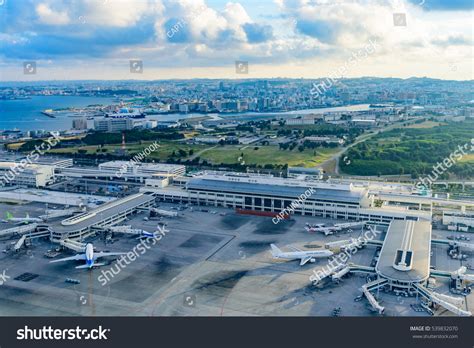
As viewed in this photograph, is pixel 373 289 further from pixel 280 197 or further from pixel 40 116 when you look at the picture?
pixel 40 116

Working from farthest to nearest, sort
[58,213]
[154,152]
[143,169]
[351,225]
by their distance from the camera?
1. [154,152]
2. [143,169]
3. [58,213]
4. [351,225]

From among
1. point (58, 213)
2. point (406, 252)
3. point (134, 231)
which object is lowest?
point (406, 252)

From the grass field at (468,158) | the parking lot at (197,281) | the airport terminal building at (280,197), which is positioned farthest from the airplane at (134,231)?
the grass field at (468,158)

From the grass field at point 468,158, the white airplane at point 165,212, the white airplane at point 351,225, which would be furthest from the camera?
the grass field at point 468,158

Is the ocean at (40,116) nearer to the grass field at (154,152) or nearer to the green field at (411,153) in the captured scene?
the grass field at (154,152)

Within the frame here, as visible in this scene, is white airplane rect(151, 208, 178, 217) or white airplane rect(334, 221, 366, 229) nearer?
white airplane rect(334, 221, 366, 229)

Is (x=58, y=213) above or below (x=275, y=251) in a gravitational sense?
above

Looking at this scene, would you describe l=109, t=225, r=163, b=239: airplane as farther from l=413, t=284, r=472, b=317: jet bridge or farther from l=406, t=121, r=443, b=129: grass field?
l=406, t=121, r=443, b=129: grass field


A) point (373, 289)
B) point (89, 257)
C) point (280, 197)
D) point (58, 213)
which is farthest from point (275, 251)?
point (58, 213)

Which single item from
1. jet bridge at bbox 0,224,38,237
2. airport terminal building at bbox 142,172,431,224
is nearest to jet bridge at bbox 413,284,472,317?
airport terminal building at bbox 142,172,431,224

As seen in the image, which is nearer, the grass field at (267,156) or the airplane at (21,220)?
the airplane at (21,220)
